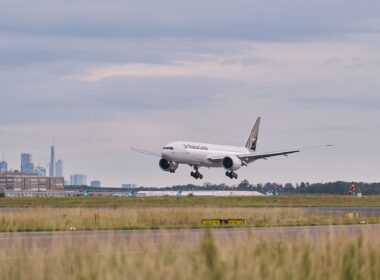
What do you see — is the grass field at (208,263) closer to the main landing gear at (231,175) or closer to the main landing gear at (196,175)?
the main landing gear at (231,175)

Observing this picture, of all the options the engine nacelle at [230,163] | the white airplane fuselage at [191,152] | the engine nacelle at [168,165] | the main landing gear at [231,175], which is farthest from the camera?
the main landing gear at [231,175]

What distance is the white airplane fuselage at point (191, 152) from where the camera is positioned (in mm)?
109094

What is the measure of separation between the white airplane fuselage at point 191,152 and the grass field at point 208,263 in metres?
88.7

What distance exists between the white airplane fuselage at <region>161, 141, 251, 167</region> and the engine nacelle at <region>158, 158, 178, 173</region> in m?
1.27

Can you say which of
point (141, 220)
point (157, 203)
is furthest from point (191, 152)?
point (141, 220)

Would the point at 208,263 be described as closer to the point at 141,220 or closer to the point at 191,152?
the point at 141,220

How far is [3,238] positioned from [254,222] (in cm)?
1712

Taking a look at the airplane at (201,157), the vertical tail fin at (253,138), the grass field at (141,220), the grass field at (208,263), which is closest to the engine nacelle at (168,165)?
the airplane at (201,157)

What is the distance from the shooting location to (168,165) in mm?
112438

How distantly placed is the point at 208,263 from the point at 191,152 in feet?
305

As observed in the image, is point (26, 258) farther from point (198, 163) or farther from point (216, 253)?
point (198, 163)

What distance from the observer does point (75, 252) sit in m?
19.9

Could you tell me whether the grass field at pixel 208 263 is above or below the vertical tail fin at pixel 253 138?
below

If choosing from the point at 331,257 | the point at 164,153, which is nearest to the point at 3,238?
the point at 331,257
